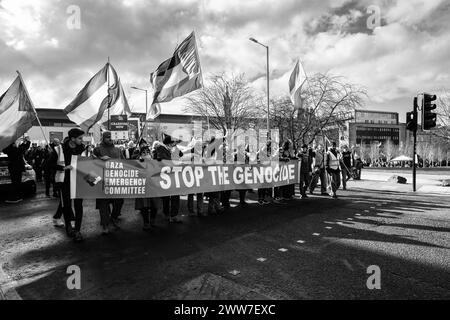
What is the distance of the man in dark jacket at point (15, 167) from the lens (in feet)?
31.6

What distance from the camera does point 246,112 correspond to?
1010 inches

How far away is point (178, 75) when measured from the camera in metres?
8.10

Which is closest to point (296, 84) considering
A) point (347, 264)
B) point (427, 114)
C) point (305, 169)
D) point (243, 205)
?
point (305, 169)

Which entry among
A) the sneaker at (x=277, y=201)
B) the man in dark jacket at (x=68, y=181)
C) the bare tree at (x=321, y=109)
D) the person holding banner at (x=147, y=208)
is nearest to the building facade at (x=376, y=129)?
the bare tree at (x=321, y=109)

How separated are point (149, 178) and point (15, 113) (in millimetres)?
3060

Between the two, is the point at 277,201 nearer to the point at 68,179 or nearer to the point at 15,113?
the point at 68,179

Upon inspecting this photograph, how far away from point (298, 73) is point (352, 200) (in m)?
4.74

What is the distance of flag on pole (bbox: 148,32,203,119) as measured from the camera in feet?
26.0

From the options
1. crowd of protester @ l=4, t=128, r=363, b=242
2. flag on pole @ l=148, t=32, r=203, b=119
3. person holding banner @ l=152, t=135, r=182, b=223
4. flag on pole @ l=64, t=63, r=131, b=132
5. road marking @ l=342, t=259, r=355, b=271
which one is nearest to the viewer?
road marking @ l=342, t=259, r=355, b=271

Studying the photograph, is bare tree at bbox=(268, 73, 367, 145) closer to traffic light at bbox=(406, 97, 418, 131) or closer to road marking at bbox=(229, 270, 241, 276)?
traffic light at bbox=(406, 97, 418, 131)

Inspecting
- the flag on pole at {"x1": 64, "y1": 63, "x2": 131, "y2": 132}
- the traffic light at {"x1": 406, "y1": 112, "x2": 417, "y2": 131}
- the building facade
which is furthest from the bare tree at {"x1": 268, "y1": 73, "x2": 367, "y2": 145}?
the building facade

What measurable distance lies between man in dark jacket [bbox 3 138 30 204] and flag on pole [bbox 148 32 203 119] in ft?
15.8

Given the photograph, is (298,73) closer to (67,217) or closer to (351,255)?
(351,255)
